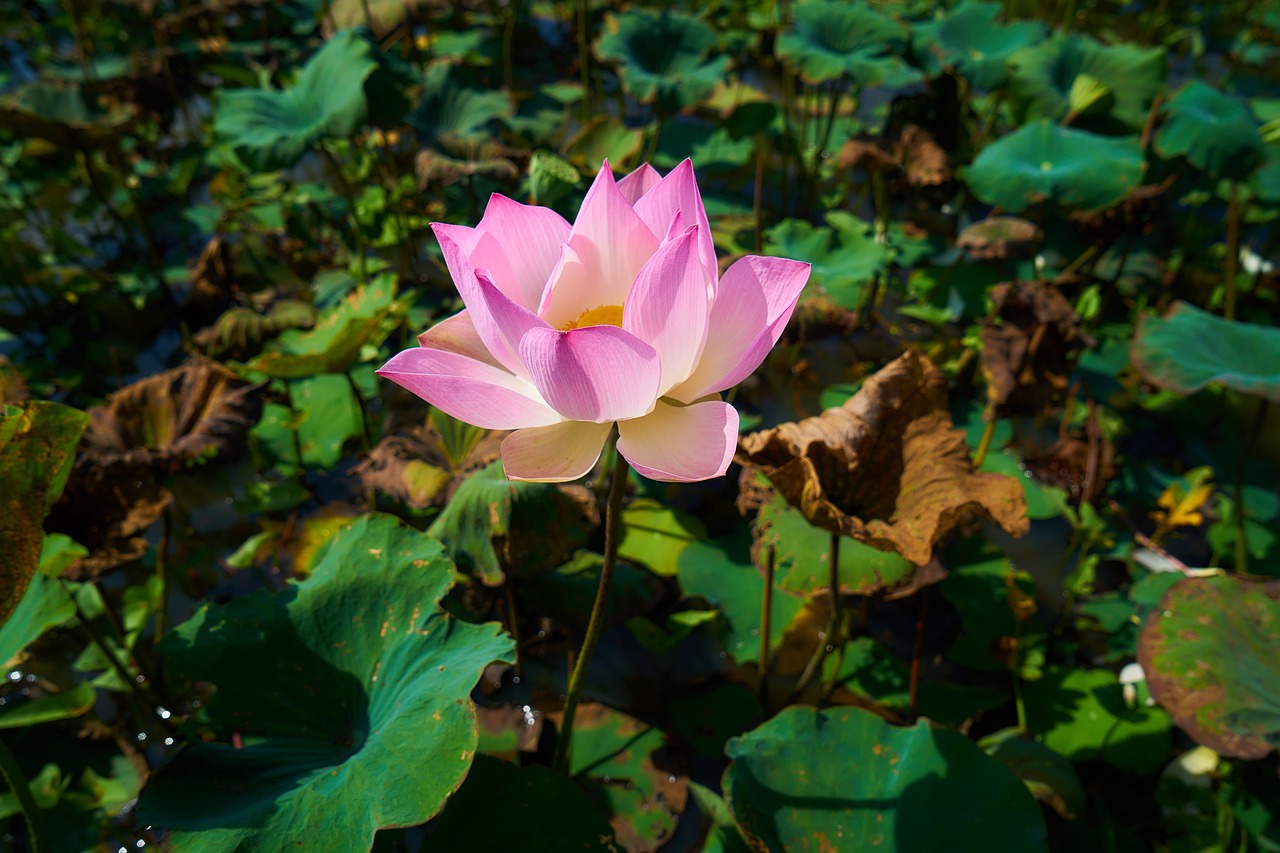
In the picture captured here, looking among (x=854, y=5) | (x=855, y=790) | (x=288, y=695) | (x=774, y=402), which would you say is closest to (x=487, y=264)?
(x=288, y=695)

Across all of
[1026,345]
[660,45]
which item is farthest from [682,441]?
[660,45]

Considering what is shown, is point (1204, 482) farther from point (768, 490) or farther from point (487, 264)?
point (487, 264)

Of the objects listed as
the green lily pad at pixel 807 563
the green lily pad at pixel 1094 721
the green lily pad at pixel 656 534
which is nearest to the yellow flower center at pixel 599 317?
the green lily pad at pixel 807 563

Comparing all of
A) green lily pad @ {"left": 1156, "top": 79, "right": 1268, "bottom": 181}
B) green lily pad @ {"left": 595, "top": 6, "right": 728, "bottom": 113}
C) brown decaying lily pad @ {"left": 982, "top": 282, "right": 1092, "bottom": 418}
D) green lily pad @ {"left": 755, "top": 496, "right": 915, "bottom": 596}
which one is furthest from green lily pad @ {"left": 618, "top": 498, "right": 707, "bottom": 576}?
green lily pad @ {"left": 1156, "top": 79, "right": 1268, "bottom": 181}

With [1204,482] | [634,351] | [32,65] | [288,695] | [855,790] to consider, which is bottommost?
[1204,482]

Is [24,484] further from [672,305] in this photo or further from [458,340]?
[672,305]

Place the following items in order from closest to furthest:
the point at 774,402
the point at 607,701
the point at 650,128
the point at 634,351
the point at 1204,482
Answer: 1. the point at 634,351
2. the point at 607,701
3. the point at 1204,482
4. the point at 774,402
5. the point at 650,128
